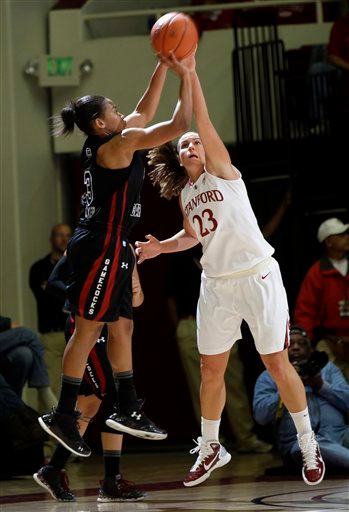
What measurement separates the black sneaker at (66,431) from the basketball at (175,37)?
183cm

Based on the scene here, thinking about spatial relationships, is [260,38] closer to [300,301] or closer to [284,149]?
[284,149]

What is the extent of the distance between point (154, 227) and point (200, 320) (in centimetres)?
531

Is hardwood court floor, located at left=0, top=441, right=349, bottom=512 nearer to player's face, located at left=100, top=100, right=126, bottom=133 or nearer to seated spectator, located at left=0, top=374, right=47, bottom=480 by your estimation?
seated spectator, located at left=0, top=374, right=47, bottom=480

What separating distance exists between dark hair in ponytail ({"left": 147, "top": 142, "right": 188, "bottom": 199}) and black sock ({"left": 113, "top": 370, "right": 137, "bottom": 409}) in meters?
1.05

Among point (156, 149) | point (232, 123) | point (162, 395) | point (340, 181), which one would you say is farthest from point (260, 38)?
point (156, 149)

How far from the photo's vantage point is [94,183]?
5.52 m

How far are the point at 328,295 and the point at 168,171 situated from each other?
358cm

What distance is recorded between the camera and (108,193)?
5.50 meters

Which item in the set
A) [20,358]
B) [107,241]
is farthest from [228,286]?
[20,358]

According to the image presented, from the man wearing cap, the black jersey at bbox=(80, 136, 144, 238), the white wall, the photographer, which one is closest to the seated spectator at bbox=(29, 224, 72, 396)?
the white wall

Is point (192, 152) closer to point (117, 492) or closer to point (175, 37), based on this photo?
point (175, 37)

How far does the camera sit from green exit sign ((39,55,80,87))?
1055cm

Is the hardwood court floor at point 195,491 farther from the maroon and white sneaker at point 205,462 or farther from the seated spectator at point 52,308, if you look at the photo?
A: the seated spectator at point 52,308

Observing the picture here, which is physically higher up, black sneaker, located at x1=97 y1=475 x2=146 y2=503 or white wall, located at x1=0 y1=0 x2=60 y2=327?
white wall, located at x1=0 y1=0 x2=60 y2=327
